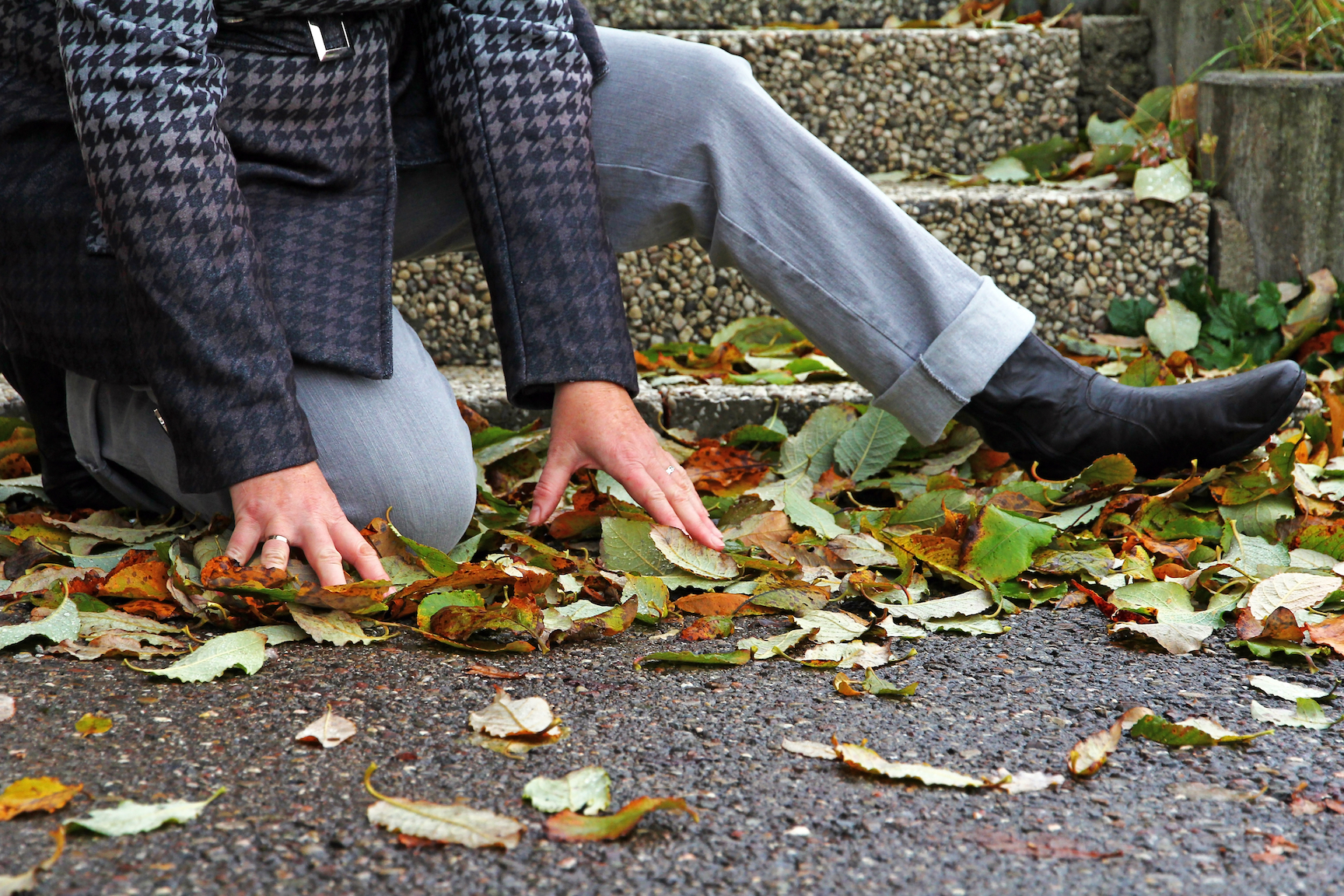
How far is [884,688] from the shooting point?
43.7 inches

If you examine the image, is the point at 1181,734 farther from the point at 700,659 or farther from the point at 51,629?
the point at 51,629

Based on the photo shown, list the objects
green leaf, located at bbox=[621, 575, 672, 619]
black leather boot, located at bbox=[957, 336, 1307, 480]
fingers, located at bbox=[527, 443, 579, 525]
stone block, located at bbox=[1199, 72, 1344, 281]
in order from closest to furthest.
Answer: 1. green leaf, located at bbox=[621, 575, 672, 619]
2. fingers, located at bbox=[527, 443, 579, 525]
3. black leather boot, located at bbox=[957, 336, 1307, 480]
4. stone block, located at bbox=[1199, 72, 1344, 281]

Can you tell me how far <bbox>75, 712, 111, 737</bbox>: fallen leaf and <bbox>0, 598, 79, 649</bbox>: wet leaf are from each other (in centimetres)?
21

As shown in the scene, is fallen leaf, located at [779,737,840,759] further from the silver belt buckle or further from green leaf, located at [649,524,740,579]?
the silver belt buckle

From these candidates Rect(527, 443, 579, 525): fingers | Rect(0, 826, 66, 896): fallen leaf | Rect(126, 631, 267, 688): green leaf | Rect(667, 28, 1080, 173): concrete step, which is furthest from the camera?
Rect(667, 28, 1080, 173): concrete step

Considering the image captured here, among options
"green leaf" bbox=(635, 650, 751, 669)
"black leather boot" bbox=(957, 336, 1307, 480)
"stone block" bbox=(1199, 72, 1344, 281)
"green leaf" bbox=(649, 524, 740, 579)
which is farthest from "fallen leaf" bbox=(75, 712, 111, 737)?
"stone block" bbox=(1199, 72, 1344, 281)

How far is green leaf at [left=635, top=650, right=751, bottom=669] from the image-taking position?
1176mm

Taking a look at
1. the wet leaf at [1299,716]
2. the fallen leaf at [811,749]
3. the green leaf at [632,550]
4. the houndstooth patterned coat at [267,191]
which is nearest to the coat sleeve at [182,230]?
the houndstooth patterned coat at [267,191]

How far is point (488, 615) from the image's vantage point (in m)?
1.20

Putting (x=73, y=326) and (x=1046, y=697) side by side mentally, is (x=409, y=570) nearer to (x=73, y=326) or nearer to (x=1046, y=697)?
(x=73, y=326)

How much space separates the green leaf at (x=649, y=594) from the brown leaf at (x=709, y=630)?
0.04m

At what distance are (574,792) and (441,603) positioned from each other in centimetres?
39

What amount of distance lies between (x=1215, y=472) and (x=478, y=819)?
4.02 ft

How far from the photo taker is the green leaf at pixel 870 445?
1815 mm
